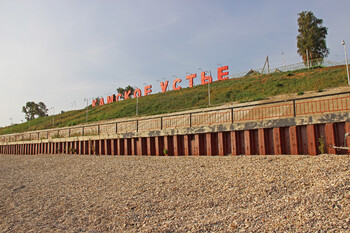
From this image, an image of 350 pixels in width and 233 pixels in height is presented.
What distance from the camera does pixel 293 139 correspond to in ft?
37.7

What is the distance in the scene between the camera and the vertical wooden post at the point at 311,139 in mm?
10953

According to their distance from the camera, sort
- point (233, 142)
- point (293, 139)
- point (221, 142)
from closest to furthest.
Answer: point (293, 139) → point (233, 142) → point (221, 142)

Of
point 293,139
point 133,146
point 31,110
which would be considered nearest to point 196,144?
point 293,139

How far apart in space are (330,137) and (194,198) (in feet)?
21.5

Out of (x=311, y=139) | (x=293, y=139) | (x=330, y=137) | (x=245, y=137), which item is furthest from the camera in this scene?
(x=245, y=137)

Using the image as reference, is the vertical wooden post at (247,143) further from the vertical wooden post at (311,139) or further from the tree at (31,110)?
the tree at (31,110)

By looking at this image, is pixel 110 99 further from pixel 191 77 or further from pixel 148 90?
pixel 191 77

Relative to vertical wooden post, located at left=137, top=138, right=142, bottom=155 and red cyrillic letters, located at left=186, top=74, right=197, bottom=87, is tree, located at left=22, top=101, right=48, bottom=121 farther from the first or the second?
vertical wooden post, located at left=137, top=138, right=142, bottom=155

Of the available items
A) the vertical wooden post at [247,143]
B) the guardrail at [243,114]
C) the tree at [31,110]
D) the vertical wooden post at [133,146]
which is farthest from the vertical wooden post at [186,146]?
the tree at [31,110]

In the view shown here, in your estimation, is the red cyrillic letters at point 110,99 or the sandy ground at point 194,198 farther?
the red cyrillic letters at point 110,99

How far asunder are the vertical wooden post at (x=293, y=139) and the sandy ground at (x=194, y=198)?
0.69 m

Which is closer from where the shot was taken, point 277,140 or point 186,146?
point 277,140

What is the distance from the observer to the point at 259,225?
18.3 feet

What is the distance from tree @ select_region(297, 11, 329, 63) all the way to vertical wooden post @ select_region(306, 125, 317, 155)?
187ft
